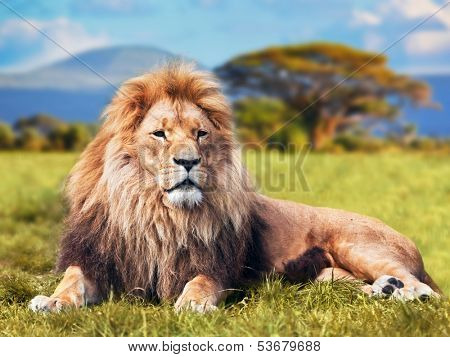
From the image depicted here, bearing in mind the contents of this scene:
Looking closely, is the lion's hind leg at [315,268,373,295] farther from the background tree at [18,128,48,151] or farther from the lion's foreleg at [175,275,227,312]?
the background tree at [18,128,48,151]

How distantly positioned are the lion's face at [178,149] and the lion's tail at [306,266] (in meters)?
0.82

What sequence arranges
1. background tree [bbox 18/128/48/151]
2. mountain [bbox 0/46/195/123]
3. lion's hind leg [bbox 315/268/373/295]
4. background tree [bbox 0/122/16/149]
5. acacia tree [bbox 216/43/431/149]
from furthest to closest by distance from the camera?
background tree [bbox 0/122/16/149] → background tree [bbox 18/128/48/151] → acacia tree [bbox 216/43/431/149] → mountain [bbox 0/46/195/123] → lion's hind leg [bbox 315/268/373/295]

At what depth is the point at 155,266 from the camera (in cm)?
451

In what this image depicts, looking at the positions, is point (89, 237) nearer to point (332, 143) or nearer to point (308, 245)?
point (308, 245)

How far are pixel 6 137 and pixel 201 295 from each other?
10.7m

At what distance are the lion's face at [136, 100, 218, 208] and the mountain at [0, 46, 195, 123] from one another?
35 cm

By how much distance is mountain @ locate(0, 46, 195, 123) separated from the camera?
4.76 metres

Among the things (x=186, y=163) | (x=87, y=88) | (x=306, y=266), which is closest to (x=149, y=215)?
(x=186, y=163)

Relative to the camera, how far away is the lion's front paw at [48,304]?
4121 millimetres

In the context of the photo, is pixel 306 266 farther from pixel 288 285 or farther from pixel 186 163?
pixel 186 163

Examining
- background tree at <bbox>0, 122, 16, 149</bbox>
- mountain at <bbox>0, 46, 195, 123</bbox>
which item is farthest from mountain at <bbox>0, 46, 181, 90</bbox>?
background tree at <bbox>0, 122, 16, 149</bbox>

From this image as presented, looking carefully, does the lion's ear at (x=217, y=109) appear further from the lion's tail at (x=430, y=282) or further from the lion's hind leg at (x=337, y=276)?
the lion's tail at (x=430, y=282)

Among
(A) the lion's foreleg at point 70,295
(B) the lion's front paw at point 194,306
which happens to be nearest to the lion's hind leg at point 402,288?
(B) the lion's front paw at point 194,306
